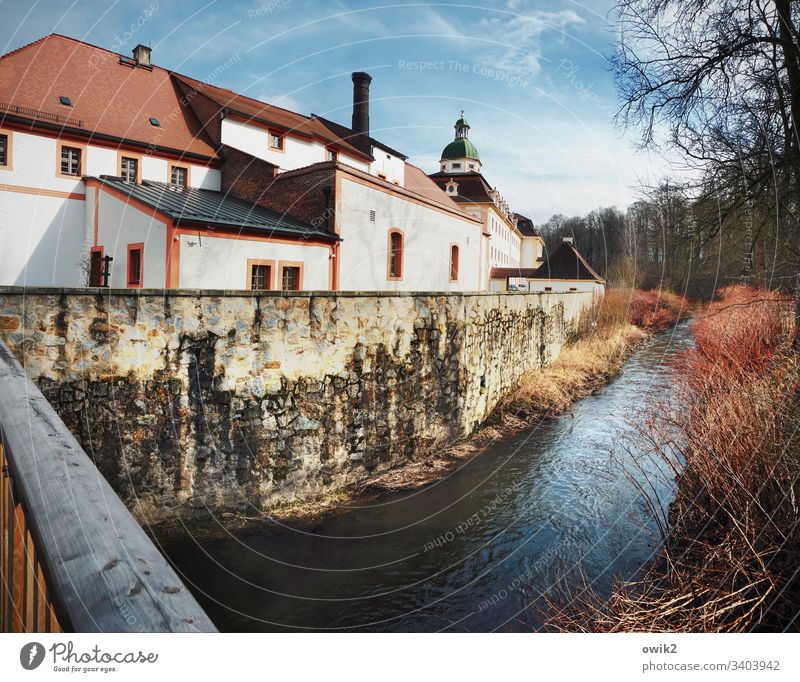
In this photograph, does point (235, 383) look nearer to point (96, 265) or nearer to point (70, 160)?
point (96, 265)

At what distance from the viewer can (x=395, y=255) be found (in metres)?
19.9

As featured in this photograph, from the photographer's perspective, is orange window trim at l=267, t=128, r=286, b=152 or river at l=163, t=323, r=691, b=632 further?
orange window trim at l=267, t=128, r=286, b=152

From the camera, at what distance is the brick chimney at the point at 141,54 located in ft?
69.1

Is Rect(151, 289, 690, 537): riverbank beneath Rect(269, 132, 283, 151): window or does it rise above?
beneath

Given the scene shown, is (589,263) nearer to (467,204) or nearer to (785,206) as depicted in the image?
(467,204)

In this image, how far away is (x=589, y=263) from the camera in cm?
3734

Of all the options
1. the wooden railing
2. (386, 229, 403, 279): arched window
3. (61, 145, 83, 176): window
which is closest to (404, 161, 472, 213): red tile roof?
(386, 229, 403, 279): arched window

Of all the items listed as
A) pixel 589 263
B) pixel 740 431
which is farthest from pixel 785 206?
pixel 589 263

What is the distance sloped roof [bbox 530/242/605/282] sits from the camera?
122 feet

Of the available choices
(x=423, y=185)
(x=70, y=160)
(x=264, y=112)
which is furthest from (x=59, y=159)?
(x=423, y=185)

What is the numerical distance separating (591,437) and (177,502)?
8308 millimetres

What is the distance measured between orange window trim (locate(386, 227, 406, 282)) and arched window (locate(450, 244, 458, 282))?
4462 mm

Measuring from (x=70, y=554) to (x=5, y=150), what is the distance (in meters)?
19.3

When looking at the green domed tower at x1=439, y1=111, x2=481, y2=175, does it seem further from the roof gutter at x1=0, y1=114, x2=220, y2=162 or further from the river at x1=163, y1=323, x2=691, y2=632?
the river at x1=163, y1=323, x2=691, y2=632
